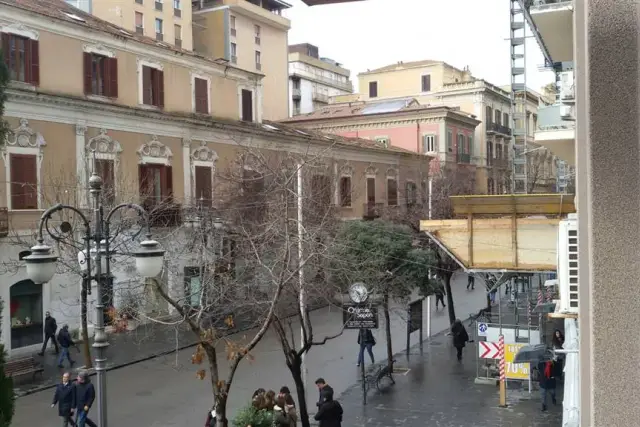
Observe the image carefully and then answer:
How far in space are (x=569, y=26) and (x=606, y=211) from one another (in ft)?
15.2

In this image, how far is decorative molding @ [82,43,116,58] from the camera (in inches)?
904

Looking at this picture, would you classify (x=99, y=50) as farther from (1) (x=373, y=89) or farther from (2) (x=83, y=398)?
(1) (x=373, y=89)

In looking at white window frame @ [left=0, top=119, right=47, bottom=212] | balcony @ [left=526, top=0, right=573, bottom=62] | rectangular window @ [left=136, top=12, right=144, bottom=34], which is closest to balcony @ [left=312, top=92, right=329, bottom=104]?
rectangular window @ [left=136, top=12, right=144, bottom=34]

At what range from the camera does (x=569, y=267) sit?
19.4ft

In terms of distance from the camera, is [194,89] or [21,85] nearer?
[21,85]

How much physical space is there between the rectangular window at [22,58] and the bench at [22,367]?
338 inches

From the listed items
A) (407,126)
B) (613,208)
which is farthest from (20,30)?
(407,126)

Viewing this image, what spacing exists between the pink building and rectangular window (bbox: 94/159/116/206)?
25.7m

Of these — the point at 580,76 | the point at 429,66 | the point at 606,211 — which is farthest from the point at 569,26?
the point at 429,66

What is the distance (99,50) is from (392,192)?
21.5m

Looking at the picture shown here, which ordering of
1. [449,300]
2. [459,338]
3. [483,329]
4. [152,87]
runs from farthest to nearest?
[152,87]
[449,300]
[459,338]
[483,329]

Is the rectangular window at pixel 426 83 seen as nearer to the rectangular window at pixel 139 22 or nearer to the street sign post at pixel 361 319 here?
the rectangular window at pixel 139 22

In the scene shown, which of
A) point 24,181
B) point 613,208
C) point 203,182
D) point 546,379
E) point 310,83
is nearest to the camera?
point 613,208

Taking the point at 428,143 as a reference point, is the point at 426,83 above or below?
above
